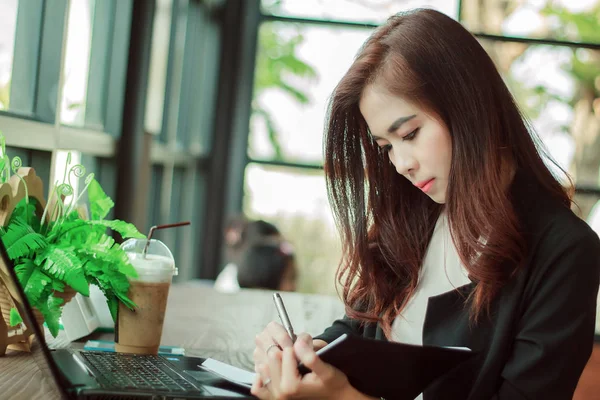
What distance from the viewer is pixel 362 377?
112 centimetres

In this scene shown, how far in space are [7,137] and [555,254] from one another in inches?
50.6

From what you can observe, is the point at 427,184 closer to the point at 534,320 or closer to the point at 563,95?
the point at 534,320

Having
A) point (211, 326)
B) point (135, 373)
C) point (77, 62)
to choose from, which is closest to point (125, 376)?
point (135, 373)

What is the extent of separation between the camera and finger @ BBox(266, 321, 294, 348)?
47.7 inches

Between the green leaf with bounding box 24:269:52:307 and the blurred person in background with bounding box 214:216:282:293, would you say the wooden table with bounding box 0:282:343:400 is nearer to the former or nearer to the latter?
the green leaf with bounding box 24:269:52:307

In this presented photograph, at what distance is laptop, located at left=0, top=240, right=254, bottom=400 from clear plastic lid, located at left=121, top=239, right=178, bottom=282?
15 centimetres

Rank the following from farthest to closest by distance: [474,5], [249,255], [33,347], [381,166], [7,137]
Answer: [474,5], [249,255], [7,137], [381,166], [33,347]

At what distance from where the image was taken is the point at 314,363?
105cm

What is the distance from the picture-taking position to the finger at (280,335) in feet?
3.97

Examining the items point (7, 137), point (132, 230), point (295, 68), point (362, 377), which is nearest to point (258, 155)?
point (295, 68)

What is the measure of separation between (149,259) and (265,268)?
8.40 feet

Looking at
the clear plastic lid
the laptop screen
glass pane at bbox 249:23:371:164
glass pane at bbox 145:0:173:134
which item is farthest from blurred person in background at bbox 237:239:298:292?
the laptop screen

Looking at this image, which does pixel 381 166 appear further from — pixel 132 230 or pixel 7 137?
pixel 7 137

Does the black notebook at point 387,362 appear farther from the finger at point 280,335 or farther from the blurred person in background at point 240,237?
the blurred person in background at point 240,237
